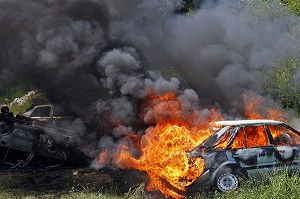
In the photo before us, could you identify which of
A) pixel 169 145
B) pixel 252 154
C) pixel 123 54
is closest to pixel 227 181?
pixel 252 154

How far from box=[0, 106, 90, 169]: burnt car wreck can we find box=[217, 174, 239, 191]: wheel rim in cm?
499

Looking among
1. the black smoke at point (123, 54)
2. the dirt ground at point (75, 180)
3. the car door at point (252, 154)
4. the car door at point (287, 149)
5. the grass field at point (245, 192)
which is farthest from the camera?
the black smoke at point (123, 54)

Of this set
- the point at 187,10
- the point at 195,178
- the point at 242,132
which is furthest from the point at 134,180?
the point at 187,10

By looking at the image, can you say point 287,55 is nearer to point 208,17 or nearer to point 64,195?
point 208,17

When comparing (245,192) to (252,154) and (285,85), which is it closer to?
(252,154)

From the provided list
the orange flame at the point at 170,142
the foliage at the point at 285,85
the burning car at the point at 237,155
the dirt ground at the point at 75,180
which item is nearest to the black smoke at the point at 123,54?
the orange flame at the point at 170,142

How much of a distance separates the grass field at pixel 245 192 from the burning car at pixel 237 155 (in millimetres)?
242

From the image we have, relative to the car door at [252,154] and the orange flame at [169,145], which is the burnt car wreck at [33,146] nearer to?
the orange flame at [169,145]

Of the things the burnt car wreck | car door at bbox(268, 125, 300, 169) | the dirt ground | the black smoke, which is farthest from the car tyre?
the burnt car wreck

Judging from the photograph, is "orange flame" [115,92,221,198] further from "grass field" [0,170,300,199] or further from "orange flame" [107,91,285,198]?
"grass field" [0,170,300,199]

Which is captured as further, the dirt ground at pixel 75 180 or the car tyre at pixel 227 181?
the dirt ground at pixel 75 180

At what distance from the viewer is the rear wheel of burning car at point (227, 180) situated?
738 cm

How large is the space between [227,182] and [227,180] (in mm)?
39

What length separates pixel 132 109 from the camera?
33.5 feet
